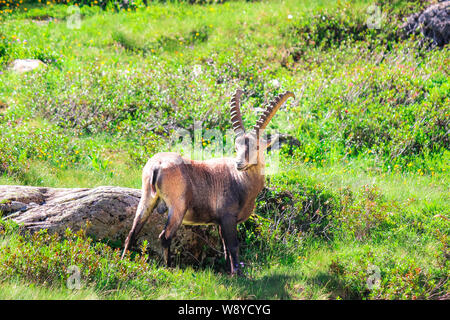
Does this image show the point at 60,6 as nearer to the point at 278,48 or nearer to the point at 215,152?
the point at 278,48

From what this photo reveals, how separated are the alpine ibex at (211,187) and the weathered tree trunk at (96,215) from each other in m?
0.66

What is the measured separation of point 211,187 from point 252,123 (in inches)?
173

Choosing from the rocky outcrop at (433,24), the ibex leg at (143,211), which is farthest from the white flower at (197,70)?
the ibex leg at (143,211)

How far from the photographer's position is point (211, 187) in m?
7.30

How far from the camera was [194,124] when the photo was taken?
452 inches

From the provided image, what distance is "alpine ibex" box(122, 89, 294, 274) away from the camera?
6.80m

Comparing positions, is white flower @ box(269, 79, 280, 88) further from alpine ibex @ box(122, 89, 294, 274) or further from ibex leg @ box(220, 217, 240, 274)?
ibex leg @ box(220, 217, 240, 274)

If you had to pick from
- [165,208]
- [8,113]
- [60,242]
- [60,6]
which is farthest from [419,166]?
[60,6]

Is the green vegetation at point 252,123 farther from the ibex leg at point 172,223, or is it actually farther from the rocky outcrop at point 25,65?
the ibex leg at point 172,223

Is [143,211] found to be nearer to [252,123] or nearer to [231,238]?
[231,238]

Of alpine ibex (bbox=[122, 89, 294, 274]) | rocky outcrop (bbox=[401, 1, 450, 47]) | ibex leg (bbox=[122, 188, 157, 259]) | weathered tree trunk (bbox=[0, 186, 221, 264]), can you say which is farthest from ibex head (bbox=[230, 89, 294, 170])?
rocky outcrop (bbox=[401, 1, 450, 47])

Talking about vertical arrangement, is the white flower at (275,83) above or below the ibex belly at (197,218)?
above

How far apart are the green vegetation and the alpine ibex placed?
2.05ft

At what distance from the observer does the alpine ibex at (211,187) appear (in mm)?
6801
